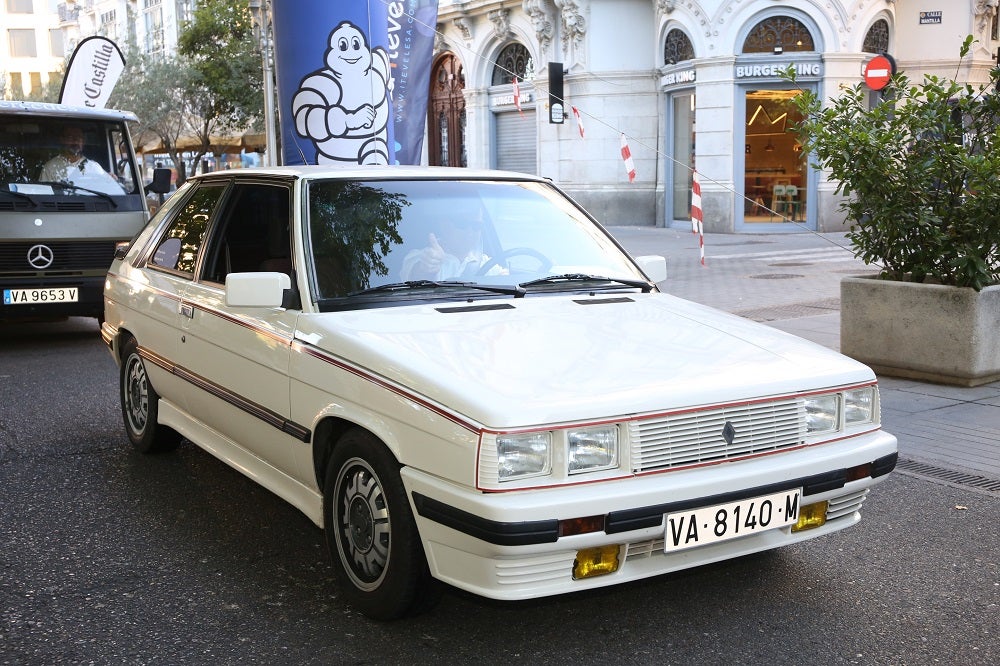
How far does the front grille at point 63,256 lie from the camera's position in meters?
9.91

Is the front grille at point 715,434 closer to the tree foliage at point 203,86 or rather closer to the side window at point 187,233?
the side window at point 187,233

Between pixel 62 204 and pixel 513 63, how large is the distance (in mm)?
21704

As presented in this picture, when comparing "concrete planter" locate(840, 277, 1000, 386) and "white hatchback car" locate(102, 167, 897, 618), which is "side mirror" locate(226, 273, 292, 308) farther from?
"concrete planter" locate(840, 277, 1000, 386)

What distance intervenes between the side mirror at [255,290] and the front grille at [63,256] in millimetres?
6556

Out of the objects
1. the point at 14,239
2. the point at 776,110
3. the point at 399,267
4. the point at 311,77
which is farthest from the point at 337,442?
the point at 776,110

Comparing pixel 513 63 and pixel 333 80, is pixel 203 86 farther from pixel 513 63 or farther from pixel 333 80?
pixel 333 80

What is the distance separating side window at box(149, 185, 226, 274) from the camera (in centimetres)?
540

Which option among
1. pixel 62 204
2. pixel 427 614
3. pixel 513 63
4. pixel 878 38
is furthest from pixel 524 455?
pixel 513 63

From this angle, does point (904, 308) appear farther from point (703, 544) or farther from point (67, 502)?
point (67, 502)

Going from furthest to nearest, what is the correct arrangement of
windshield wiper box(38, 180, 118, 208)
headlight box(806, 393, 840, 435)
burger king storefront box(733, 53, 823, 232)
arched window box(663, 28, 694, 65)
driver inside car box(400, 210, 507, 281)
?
arched window box(663, 28, 694, 65) < burger king storefront box(733, 53, 823, 232) < windshield wiper box(38, 180, 118, 208) < driver inside car box(400, 210, 507, 281) < headlight box(806, 393, 840, 435)

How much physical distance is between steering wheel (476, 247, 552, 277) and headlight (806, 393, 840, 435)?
1.37 m

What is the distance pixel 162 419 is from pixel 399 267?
2063 mm

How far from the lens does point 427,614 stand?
386 cm

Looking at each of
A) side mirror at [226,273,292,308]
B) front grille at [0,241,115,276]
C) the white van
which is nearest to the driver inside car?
side mirror at [226,273,292,308]
